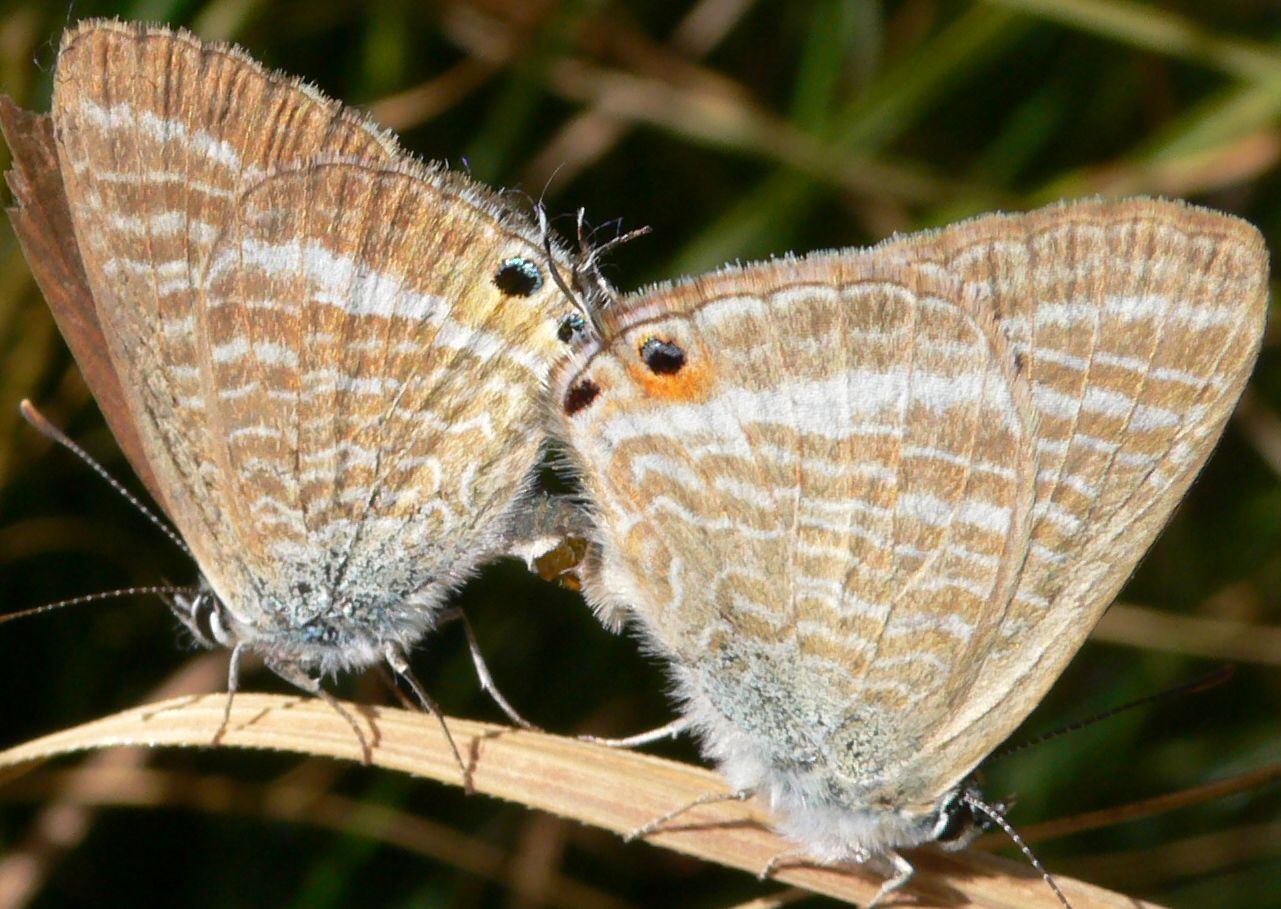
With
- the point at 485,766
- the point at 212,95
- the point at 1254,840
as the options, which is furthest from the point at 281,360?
the point at 1254,840

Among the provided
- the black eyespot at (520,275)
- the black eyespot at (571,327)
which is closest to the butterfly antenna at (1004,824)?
the black eyespot at (571,327)

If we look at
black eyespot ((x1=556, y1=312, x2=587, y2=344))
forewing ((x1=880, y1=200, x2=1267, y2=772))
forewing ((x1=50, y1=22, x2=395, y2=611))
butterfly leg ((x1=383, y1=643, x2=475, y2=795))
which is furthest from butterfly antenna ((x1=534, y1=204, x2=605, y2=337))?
butterfly leg ((x1=383, y1=643, x2=475, y2=795))

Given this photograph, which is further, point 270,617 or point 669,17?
point 669,17

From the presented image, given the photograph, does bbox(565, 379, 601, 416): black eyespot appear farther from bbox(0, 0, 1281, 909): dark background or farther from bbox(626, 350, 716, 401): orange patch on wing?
bbox(0, 0, 1281, 909): dark background

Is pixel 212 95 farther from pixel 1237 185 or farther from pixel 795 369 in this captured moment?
pixel 1237 185

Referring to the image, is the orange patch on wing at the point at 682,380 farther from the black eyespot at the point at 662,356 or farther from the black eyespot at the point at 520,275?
the black eyespot at the point at 520,275

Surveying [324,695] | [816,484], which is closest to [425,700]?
[324,695]
